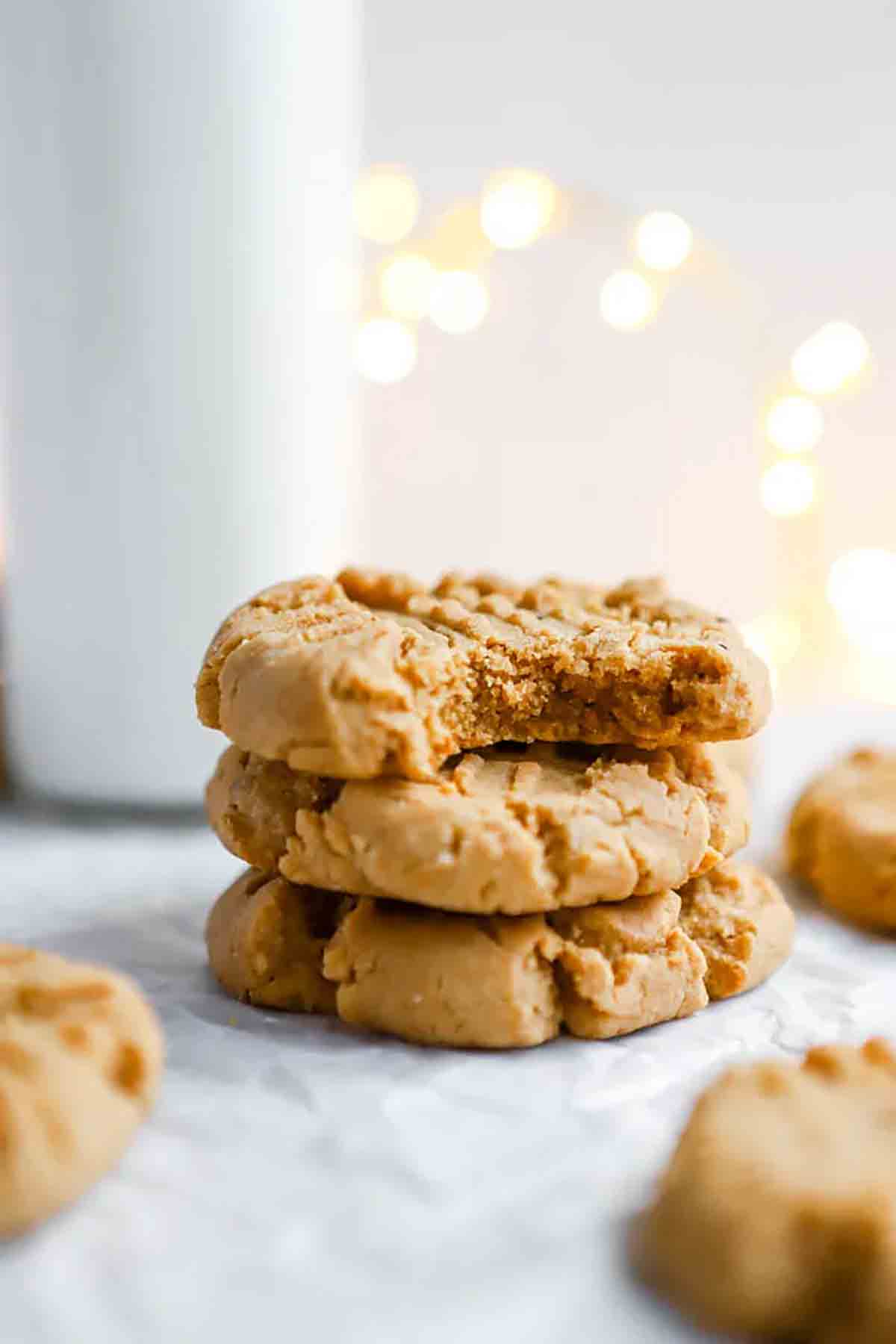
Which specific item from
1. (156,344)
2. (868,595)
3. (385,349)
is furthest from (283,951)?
(868,595)

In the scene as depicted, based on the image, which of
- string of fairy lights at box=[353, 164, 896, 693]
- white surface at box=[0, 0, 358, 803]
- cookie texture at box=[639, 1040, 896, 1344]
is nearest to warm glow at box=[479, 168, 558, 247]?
string of fairy lights at box=[353, 164, 896, 693]

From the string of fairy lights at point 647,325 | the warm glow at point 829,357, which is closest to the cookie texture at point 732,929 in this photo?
the string of fairy lights at point 647,325

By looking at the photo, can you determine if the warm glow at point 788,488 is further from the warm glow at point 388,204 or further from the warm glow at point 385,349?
the warm glow at point 388,204

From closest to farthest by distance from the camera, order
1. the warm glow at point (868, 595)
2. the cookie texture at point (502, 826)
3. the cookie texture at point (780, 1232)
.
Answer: the cookie texture at point (780, 1232) → the cookie texture at point (502, 826) → the warm glow at point (868, 595)

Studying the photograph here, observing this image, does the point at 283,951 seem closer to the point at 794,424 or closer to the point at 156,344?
the point at 156,344

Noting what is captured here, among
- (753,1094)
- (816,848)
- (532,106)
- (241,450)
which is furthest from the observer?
(532,106)

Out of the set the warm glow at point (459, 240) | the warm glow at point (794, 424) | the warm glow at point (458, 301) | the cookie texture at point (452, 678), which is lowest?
the cookie texture at point (452, 678)

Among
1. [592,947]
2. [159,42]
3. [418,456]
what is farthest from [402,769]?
[418,456]

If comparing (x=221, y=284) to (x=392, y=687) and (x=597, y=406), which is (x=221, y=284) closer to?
(x=392, y=687)
